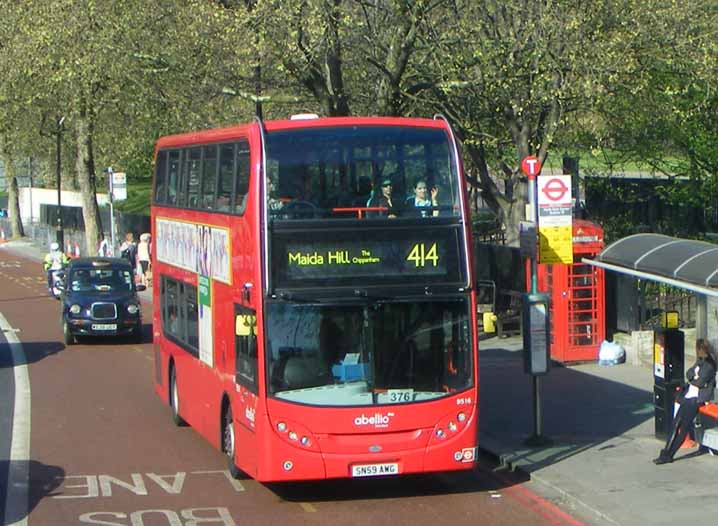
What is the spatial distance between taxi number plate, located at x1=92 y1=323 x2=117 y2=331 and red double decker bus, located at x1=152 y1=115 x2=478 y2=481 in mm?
14624

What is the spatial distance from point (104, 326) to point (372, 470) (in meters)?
16.0

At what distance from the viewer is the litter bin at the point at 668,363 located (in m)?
13.5

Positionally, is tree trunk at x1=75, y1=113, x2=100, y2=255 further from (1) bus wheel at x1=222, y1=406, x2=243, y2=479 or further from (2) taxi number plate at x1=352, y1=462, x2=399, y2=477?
(2) taxi number plate at x1=352, y1=462, x2=399, y2=477

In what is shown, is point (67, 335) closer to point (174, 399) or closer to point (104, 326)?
point (104, 326)

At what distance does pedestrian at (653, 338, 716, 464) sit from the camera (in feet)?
41.8

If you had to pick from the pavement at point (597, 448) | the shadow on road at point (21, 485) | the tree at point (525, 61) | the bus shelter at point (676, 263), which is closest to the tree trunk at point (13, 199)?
the tree at point (525, 61)

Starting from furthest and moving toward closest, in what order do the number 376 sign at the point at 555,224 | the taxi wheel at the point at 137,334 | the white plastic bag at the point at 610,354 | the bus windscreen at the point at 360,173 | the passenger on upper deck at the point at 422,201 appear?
1. the taxi wheel at the point at 137,334
2. the white plastic bag at the point at 610,354
3. the number 376 sign at the point at 555,224
4. the passenger on upper deck at the point at 422,201
5. the bus windscreen at the point at 360,173

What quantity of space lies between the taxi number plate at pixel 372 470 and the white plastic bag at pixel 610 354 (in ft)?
32.9

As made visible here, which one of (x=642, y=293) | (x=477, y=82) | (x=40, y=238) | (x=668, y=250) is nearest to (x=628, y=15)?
(x=477, y=82)

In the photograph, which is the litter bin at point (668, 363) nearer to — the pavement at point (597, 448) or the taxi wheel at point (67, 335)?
the pavement at point (597, 448)

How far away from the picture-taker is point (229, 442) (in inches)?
509

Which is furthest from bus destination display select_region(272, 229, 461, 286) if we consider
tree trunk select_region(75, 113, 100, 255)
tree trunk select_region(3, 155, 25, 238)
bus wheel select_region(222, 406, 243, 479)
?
tree trunk select_region(3, 155, 25, 238)

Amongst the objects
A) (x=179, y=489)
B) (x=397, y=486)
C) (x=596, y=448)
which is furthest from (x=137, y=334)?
(x=397, y=486)

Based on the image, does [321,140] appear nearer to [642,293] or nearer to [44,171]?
[642,293]
